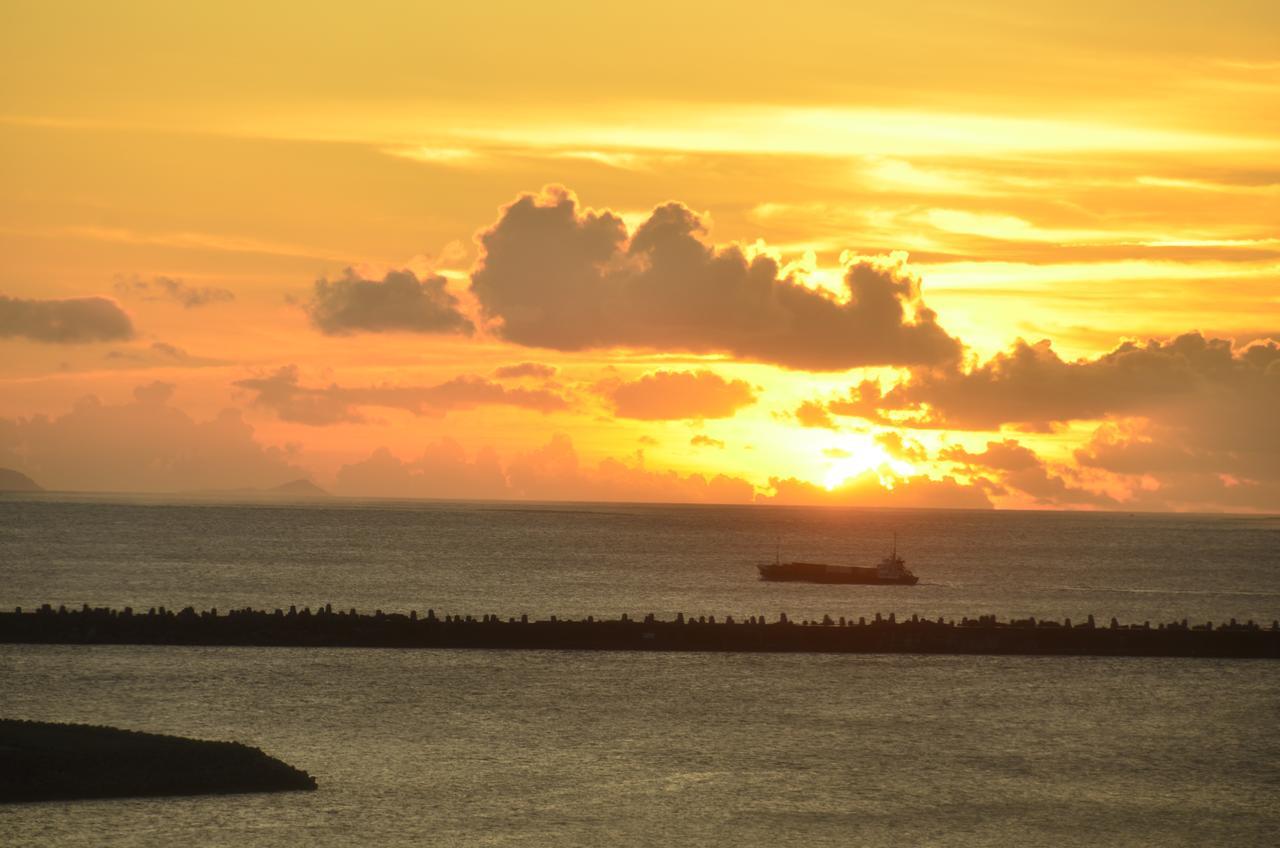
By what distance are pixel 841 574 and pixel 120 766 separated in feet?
355

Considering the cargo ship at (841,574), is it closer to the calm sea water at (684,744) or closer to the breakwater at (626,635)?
the breakwater at (626,635)

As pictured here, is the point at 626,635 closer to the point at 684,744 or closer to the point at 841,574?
the point at 684,744

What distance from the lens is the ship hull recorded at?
140 m

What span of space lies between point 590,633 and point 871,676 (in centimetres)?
1441

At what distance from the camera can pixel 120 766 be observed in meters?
41.2

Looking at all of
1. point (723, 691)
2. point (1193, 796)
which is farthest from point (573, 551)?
point (1193, 796)

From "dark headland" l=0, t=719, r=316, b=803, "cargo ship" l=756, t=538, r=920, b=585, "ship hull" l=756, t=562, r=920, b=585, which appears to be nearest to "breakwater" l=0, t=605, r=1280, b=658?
"dark headland" l=0, t=719, r=316, b=803

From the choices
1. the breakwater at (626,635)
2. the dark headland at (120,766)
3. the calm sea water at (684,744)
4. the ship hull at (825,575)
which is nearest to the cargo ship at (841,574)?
the ship hull at (825,575)

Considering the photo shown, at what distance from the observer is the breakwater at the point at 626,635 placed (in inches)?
3027

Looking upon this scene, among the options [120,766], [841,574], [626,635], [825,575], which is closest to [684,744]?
[120,766]

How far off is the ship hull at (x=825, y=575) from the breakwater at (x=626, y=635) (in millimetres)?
58095

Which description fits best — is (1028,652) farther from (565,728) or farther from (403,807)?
(403,807)

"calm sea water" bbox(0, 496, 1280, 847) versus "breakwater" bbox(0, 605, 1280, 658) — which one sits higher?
"breakwater" bbox(0, 605, 1280, 658)

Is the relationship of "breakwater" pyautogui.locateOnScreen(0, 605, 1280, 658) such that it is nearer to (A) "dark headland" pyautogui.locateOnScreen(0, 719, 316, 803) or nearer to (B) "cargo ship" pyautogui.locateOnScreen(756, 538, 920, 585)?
(A) "dark headland" pyautogui.locateOnScreen(0, 719, 316, 803)
